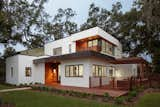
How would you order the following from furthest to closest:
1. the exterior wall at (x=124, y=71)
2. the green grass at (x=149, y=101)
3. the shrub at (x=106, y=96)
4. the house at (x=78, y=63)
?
the exterior wall at (x=124, y=71) < the house at (x=78, y=63) < the shrub at (x=106, y=96) < the green grass at (x=149, y=101)

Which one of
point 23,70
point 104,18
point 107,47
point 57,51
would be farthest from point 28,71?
point 104,18

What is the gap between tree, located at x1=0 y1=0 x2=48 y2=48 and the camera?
112 feet

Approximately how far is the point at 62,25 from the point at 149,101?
→ 3344cm

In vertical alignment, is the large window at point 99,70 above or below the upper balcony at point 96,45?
below

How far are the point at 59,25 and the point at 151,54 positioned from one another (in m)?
18.5

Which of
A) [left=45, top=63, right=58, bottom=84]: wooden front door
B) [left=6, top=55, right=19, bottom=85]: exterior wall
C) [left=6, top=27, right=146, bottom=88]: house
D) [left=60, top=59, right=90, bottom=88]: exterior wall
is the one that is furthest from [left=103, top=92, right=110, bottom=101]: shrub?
[left=6, top=55, right=19, bottom=85]: exterior wall

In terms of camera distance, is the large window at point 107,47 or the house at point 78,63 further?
the large window at point 107,47

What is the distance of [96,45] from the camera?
97.1ft

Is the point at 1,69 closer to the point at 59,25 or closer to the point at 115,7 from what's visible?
the point at 59,25

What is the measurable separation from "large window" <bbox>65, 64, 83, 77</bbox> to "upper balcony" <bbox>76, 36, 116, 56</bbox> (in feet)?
14.4

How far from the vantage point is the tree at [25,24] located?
112ft

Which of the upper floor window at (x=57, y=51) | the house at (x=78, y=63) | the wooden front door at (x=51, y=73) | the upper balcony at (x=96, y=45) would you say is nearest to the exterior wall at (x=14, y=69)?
the house at (x=78, y=63)

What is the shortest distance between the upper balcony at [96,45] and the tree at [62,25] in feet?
44.7

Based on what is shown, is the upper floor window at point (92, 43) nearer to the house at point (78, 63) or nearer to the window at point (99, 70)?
the house at point (78, 63)
